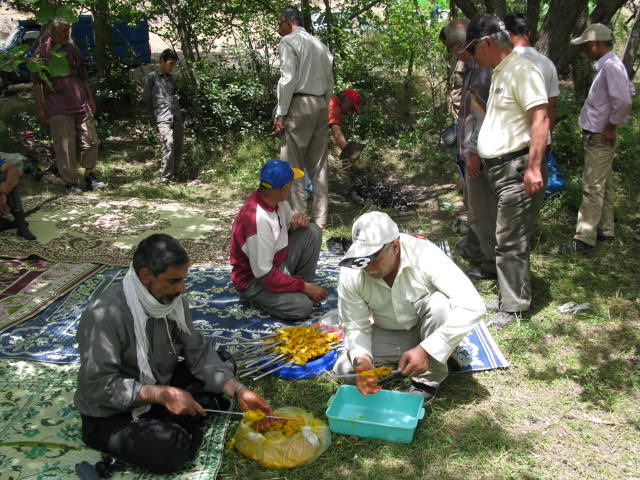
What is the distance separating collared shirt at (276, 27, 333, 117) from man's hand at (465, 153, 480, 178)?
2342mm

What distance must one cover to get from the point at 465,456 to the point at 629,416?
A: 3.45 feet

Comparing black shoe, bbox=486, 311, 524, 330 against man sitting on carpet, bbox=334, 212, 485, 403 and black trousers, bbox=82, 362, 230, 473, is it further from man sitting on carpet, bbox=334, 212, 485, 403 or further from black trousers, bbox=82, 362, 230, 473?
black trousers, bbox=82, 362, 230, 473

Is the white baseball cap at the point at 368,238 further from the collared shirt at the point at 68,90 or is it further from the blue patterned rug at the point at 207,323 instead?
the collared shirt at the point at 68,90

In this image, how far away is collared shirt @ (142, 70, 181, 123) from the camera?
8.27 m

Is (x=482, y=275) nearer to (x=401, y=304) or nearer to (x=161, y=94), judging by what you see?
(x=401, y=304)

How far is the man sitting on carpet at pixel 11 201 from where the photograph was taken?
18.5 ft

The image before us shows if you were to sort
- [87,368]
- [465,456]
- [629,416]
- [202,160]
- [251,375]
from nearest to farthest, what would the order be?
[87,368]
[465,456]
[629,416]
[251,375]
[202,160]

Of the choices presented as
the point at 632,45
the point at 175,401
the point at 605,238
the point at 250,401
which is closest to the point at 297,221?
the point at 250,401

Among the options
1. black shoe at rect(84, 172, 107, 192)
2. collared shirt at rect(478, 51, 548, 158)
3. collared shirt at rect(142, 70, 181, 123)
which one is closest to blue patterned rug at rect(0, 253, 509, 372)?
collared shirt at rect(478, 51, 548, 158)

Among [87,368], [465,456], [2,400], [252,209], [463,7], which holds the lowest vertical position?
[465,456]

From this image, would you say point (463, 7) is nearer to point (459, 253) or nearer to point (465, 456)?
point (459, 253)

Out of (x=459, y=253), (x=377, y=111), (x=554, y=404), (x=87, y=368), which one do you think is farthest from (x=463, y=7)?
(x=87, y=368)

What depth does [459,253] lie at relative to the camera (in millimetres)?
5398

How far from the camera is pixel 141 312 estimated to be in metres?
2.88
